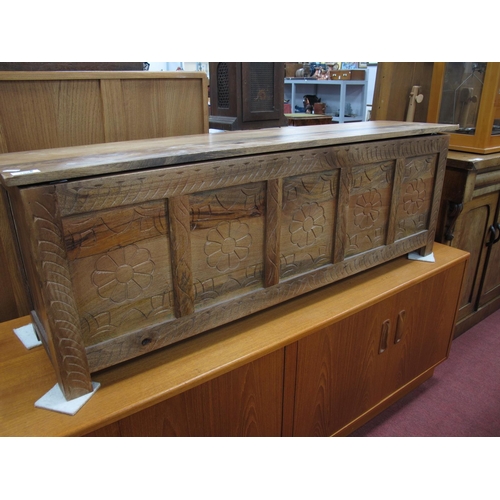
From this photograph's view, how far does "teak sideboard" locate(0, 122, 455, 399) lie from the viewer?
2.64ft

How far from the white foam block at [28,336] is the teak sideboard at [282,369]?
2cm

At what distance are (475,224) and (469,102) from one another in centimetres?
60

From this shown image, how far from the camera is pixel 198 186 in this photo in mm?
944

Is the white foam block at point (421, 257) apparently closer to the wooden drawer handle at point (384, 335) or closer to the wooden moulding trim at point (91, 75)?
the wooden drawer handle at point (384, 335)

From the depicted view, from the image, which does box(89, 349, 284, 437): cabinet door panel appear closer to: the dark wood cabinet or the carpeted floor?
the carpeted floor

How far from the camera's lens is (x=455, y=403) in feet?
5.97

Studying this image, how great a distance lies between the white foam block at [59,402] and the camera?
88cm

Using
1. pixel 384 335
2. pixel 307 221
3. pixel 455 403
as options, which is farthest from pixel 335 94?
pixel 307 221

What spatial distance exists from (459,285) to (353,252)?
2.13 feet

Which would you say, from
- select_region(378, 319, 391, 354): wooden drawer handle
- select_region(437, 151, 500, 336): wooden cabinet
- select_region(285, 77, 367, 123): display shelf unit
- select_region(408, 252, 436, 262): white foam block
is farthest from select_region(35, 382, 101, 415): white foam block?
select_region(285, 77, 367, 123): display shelf unit

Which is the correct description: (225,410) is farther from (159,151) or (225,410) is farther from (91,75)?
(91,75)

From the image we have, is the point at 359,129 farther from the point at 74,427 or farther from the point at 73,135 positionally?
the point at 74,427
